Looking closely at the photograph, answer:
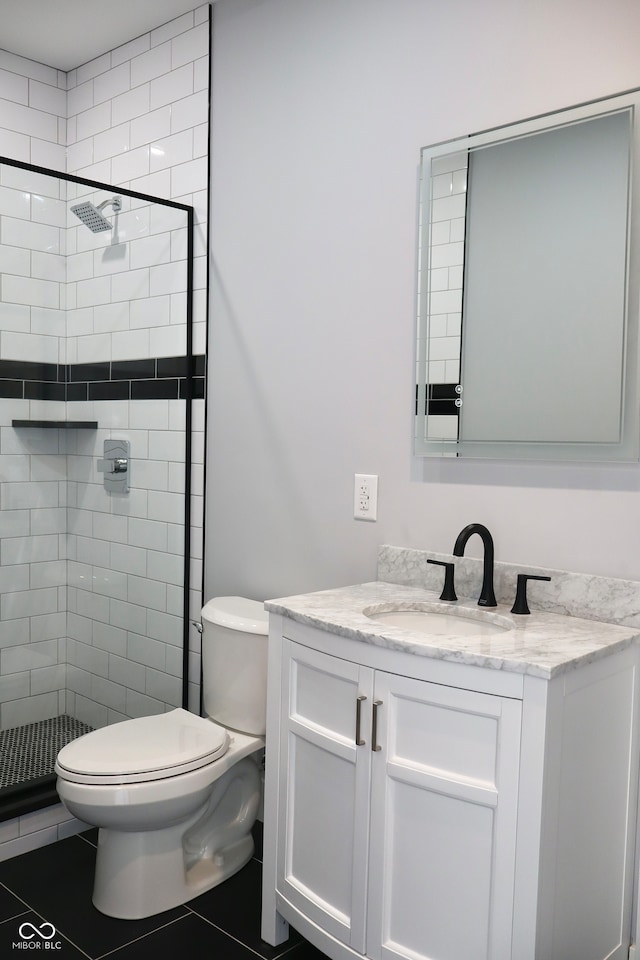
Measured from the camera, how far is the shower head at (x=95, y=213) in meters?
Result: 2.56

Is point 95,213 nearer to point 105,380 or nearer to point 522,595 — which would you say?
point 105,380

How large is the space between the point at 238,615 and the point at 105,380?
36.4 inches

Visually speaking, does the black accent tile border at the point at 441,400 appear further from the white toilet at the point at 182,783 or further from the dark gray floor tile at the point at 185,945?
the dark gray floor tile at the point at 185,945

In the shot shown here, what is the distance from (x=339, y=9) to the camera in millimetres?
2371

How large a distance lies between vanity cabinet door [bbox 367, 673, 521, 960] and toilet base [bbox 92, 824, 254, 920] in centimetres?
68

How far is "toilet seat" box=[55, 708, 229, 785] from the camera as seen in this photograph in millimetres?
2027

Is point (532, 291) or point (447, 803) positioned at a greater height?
point (532, 291)

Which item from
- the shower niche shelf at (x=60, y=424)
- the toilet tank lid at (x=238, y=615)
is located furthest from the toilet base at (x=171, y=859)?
the shower niche shelf at (x=60, y=424)

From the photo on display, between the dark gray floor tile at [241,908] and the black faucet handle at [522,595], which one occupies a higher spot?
the black faucet handle at [522,595]

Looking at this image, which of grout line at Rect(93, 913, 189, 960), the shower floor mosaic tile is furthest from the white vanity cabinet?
the shower floor mosaic tile

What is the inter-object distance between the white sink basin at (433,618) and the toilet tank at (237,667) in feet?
1.51

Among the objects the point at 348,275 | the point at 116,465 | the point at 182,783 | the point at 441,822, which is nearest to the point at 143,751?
the point at 182,783

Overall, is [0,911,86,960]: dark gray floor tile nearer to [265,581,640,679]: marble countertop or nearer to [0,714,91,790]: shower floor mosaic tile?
[0,714,91,790]: shower floor mosaic tile

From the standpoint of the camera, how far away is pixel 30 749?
2.56 metres
